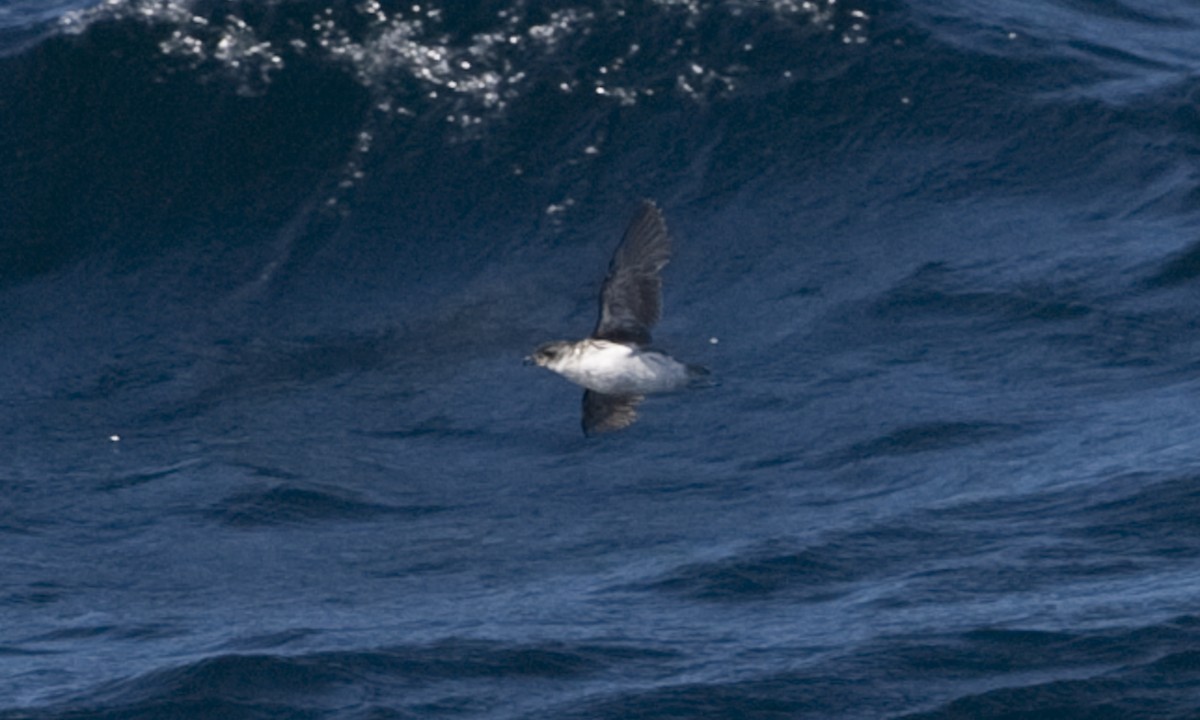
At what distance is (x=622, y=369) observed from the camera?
55.4ft

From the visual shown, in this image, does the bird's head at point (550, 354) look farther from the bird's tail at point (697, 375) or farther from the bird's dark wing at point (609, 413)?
the bird's tail at point (697, 375)

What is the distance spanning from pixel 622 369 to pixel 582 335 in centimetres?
661

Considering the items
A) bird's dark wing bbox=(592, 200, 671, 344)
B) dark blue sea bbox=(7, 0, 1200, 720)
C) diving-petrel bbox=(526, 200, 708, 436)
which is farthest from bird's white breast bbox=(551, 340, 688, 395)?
dark blue sea bbox=(7, 0, 1200, 720)

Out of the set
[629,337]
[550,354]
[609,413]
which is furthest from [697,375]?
[550,354]

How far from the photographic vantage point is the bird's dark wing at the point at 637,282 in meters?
17.1

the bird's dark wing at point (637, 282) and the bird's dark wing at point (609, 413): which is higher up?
the bird's dark wing at point (637, 282)

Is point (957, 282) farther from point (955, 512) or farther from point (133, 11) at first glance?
point (133, 11)

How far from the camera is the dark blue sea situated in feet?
59.3

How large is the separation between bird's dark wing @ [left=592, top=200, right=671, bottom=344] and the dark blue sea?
8.53 ft

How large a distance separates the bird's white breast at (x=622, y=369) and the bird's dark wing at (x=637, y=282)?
0.61ft

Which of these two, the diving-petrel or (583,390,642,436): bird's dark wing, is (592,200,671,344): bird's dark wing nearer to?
the diving-petrel

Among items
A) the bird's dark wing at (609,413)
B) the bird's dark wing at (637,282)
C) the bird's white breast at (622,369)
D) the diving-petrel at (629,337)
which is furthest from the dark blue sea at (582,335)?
the bird's dark wing at (637,282)

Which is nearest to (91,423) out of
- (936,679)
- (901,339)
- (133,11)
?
(133,11)

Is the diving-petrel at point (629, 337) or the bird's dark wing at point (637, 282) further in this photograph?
the bird's dark wing at point (637, 282)
